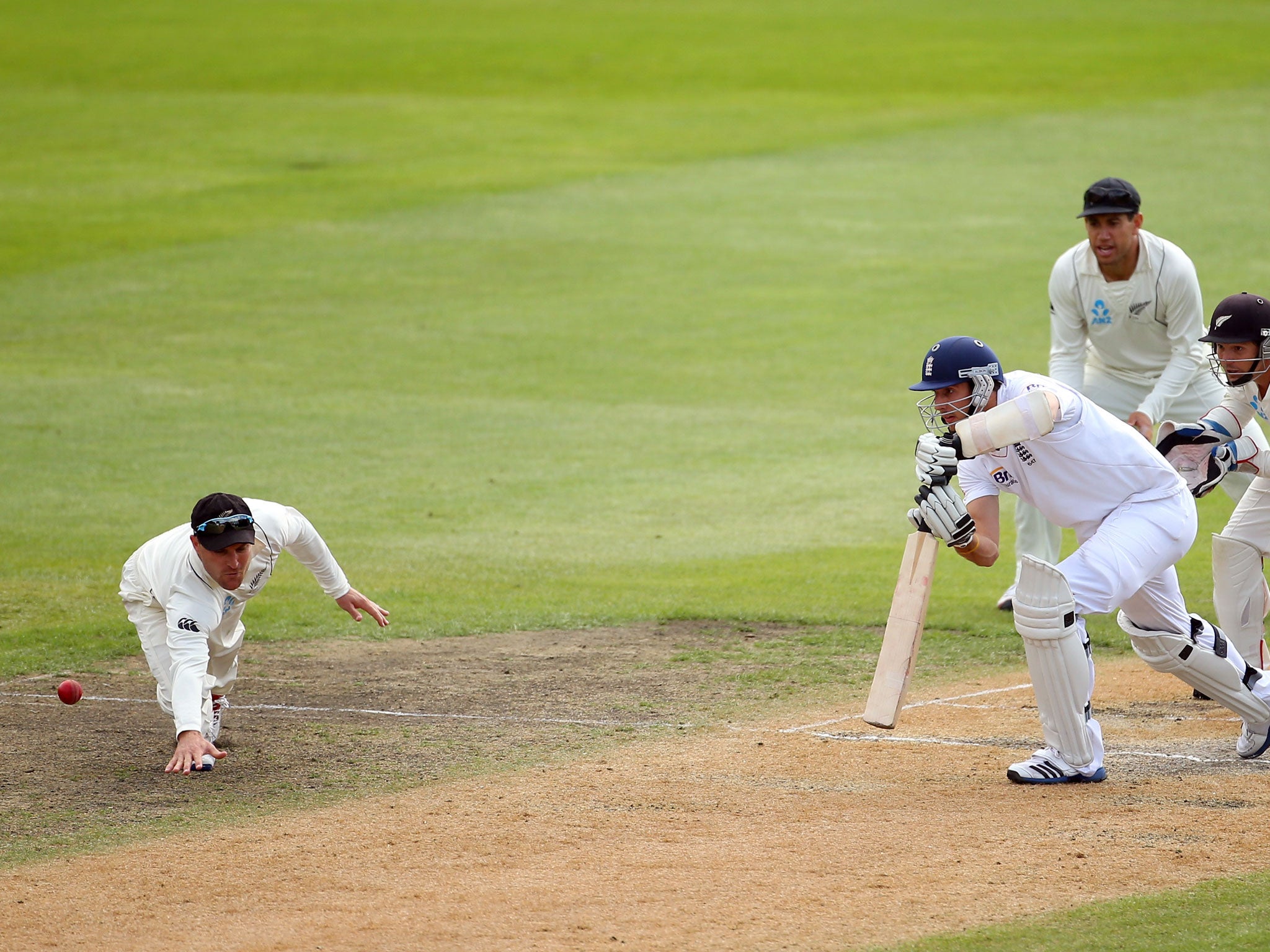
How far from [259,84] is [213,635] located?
33176mm

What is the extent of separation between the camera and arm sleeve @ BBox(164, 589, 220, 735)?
7.06 m

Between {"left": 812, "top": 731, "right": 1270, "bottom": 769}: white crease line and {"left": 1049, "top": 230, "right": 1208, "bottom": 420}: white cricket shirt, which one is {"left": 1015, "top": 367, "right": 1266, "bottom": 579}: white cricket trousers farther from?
{"left": 812, "top": 731, "right": 1270, "bottom": 769}: white crease line

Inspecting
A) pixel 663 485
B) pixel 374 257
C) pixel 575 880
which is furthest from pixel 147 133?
pixel 575 880

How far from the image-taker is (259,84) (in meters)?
38.4

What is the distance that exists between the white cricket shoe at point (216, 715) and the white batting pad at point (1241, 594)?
5.10 meters

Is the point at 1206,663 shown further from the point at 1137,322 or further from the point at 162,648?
the point at 162,648

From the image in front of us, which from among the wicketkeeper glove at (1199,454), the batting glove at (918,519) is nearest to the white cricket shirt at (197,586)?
the batting glove at (918,519)

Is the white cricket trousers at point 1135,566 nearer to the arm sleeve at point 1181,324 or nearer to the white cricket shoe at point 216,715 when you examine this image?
→ the arm sleeve at point 1181,324

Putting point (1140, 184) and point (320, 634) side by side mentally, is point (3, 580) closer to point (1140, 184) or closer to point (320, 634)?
point (320, 634)

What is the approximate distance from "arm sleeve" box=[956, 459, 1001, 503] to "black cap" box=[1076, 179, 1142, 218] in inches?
106

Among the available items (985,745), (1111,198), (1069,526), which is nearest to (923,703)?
(985,745)

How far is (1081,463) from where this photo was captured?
7078mm

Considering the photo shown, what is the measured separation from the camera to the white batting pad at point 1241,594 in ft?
26.3

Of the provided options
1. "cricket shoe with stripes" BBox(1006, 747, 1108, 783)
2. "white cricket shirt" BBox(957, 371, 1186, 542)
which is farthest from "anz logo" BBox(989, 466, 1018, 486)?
"cricket shoe with stripes" BBox(1006, 747, 1108, 783)
